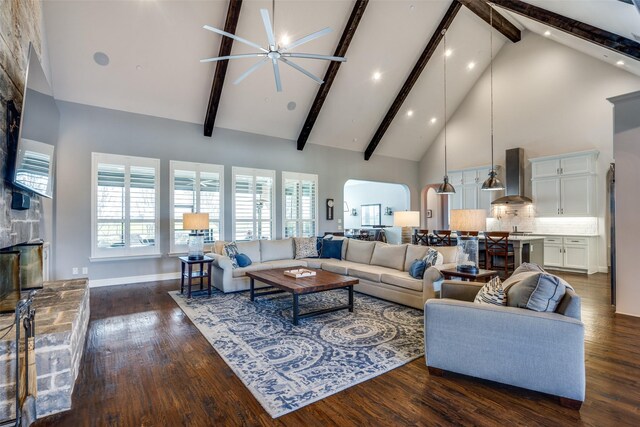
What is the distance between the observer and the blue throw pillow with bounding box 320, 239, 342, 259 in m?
6.35

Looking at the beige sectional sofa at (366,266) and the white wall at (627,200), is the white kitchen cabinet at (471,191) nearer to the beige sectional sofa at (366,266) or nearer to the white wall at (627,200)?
the white wall at (627,200)

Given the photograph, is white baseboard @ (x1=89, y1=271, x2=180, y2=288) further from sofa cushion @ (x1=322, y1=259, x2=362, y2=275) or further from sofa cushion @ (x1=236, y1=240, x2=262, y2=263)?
sofa cushion @ (x1=322, y1=259, x2=362, y2=275)

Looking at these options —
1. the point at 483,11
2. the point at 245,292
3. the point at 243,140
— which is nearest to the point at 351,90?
the point at 243,140

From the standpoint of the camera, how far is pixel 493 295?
2.54 meters

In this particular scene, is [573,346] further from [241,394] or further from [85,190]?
[85,190]

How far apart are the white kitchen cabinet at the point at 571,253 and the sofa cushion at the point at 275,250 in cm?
626

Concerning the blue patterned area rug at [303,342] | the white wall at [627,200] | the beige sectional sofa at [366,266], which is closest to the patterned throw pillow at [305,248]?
the beige sectional sofa at [366,266]

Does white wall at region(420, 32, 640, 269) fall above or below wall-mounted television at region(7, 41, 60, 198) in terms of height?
above

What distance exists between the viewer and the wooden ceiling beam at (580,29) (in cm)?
516

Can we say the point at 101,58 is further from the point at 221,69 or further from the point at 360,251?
the point at 360,251

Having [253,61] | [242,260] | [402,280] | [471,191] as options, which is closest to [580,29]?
[471,191]

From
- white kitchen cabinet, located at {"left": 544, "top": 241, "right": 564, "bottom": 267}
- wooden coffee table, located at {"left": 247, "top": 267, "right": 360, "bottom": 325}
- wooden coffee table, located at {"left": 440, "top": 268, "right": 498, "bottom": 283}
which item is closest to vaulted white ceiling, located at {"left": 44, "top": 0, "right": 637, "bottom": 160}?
wooden coffee table, located at {"left": 247, "top": 267, "right": 360, "bottom": 325}

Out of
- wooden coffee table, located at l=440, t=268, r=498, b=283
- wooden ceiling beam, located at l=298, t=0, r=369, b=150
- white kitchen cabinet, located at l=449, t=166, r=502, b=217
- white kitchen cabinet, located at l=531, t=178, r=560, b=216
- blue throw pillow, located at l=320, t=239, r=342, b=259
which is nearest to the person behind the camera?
wooden coffee table, located at l=440, t=268, r=498, b=283

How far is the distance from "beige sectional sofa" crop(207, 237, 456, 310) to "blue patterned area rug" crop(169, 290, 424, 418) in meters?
0.23
